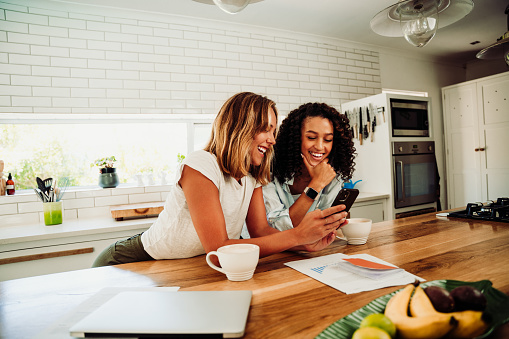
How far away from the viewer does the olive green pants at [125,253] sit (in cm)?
144

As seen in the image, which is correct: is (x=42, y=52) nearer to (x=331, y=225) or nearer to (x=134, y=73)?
(x=134, y=73)

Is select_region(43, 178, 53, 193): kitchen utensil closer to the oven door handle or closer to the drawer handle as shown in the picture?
the drawer handle

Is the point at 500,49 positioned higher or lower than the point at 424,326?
higher

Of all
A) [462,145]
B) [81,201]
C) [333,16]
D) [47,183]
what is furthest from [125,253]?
[462,145]

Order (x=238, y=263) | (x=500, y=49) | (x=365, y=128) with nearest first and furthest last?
(x=238, y=263), (x=500, y=49), (x=365, y=128)

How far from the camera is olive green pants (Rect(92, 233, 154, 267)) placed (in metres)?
1.44

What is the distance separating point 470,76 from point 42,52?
6.14 metres

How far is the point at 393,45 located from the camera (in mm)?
4309

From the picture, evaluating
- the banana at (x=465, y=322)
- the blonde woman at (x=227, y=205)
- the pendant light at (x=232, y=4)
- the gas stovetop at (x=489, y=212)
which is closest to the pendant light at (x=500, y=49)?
the gas stovetop at (x=489, y=212)

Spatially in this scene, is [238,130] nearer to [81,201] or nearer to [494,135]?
[81,201]

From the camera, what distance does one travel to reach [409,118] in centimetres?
355

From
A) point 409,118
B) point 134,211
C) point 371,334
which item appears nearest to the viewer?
point 371,334

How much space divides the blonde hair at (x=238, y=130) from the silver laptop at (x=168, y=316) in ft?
2.05

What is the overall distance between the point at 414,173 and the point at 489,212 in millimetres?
2077
